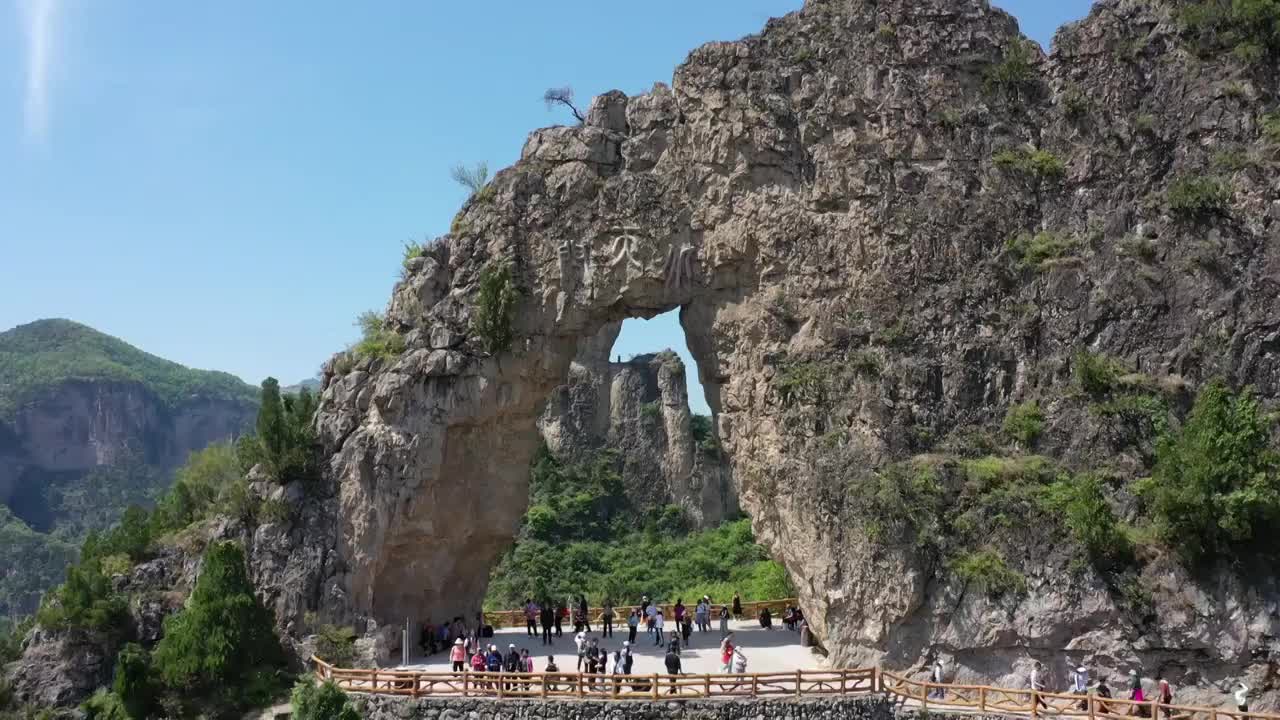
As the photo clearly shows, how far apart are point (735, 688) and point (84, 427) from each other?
534 ft

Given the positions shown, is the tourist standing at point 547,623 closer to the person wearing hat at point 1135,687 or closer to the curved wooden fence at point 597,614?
the curved wooden fence at point 597,614

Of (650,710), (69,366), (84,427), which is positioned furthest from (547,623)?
(69,366)

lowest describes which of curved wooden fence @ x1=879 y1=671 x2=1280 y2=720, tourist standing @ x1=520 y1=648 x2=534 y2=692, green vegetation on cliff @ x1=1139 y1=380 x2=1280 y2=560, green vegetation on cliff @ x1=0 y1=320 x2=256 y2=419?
curved wooden fence @ x1=879 y1=671 x2=1280 y2=720

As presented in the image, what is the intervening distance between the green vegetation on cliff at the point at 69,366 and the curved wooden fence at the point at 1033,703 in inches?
6340

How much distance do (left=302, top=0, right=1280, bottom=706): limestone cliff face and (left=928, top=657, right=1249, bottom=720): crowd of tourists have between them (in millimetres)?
943

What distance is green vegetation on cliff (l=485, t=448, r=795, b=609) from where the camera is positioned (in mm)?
57031

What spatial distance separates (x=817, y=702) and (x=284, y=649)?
14530 millimetres

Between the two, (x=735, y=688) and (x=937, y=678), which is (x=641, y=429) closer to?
(x=937, y=678)

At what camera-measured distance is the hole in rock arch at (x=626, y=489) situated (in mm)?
61125

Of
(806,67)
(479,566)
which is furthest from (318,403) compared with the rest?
(806,67)

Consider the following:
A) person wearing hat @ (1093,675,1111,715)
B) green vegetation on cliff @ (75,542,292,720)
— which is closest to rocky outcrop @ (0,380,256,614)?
green vegetation on cliff @ (75,542,292,720)

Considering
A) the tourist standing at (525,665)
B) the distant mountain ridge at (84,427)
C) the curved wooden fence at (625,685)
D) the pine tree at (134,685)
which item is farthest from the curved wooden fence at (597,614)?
the distant mountain ridge at (84,427)

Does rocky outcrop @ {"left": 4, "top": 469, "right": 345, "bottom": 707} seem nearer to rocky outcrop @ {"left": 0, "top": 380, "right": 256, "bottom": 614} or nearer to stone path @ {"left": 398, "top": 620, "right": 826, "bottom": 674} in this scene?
stone path @ {"left": 398, "top": 620, "right": 826, "bottom": 674}

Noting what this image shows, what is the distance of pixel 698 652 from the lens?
34.5 m
